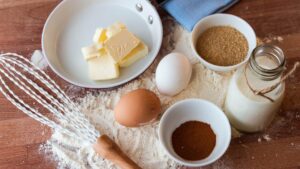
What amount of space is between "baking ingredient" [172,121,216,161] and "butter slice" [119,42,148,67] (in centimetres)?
22

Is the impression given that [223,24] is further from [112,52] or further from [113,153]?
[113,153]

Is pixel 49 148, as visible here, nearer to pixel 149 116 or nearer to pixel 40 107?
pixel 40 107

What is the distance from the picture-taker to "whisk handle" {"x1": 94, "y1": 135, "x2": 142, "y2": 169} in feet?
2.74

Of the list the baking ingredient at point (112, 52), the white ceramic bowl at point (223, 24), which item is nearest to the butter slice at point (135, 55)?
the baking ingredient at point (112, 52)

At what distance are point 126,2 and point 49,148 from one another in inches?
17.3

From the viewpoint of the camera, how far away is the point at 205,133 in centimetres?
86

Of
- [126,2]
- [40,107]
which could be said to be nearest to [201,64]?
[126,2]

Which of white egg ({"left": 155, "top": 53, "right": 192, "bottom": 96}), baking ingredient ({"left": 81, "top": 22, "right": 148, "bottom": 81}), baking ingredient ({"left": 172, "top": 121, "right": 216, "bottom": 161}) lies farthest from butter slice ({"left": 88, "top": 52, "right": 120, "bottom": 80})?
baking ingredient ({"left": 172, "top": 121, "right": 216, "bottom": 161})

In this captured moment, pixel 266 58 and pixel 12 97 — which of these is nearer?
pixel 266 58

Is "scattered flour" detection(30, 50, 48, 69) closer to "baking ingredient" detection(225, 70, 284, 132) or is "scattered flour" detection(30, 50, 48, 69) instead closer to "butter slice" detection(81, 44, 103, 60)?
"butter slice" detection(81, 44, 103, 60)

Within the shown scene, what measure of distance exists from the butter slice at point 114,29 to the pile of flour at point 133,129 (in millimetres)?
116

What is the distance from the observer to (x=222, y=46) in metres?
0.97

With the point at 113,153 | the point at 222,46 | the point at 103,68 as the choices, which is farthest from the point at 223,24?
the point at 113,153

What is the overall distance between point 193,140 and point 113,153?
167 mm
